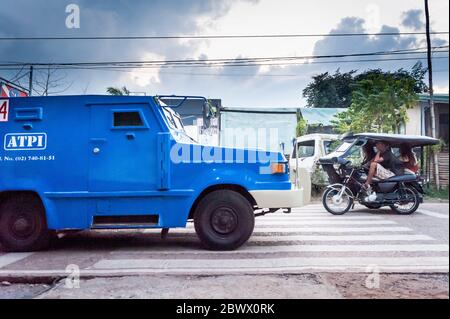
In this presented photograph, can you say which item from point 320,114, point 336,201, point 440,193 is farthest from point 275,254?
point 336,201

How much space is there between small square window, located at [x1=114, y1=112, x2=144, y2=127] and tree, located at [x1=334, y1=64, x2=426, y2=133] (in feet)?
7.48

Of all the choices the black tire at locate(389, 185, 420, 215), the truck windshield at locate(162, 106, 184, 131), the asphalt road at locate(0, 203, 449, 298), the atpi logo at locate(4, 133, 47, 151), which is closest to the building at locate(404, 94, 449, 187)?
the asphalt road at locate(0, 203, 449, 298)

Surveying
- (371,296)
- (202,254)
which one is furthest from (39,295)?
(371,296)

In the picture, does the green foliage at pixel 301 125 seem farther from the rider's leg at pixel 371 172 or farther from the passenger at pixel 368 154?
the passenger at pixel 368 154

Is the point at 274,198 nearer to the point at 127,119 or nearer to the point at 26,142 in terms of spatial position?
the point at 127,119

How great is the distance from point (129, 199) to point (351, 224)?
387cm

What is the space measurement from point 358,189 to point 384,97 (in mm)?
3920

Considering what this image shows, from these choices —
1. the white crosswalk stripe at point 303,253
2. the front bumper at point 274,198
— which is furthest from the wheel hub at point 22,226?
the front bumper at point 274,198

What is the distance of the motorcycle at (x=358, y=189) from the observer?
8062 millimetres

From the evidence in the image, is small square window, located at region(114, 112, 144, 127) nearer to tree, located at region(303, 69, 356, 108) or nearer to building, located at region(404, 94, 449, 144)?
tree, located at region(303, 69, 356, 108)

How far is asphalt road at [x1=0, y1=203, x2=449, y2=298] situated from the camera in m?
3.42

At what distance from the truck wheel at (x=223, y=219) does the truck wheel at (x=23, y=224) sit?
172 centimetres
